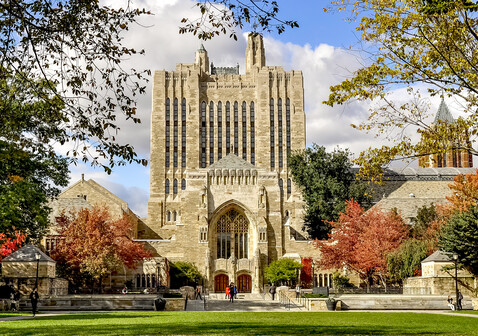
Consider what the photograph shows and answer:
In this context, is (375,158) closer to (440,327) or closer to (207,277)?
(440,327)

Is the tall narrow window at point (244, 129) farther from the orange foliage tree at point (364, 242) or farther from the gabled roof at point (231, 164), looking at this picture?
the orange foliage tree at point (364, 242)

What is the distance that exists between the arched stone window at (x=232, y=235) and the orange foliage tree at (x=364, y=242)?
7.92 metres

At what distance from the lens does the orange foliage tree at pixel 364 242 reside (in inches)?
1873

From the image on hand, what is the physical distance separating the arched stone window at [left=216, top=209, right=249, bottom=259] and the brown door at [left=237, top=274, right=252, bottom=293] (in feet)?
7.07

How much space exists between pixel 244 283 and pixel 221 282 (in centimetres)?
200

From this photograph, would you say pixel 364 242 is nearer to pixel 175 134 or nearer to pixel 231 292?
pixel 231 292

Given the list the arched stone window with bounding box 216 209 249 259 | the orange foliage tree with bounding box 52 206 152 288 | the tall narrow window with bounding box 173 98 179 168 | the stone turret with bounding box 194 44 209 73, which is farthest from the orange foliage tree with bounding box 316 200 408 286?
the stone turret with bounding box 194 44 209 73

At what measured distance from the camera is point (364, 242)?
48.4m

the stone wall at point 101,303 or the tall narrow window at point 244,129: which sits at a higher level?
the tall narrow window at point 244,129

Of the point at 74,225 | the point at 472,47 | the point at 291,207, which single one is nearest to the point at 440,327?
the point at 472,47

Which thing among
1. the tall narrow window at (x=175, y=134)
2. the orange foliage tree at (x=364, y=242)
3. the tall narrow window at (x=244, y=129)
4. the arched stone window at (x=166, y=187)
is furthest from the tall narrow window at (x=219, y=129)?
the orange foliage tree at (x=364, y=242)

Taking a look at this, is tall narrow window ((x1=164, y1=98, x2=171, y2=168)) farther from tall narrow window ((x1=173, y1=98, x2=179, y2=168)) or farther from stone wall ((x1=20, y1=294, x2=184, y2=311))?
stone wall ((x1=20, y1=294, x2=184, y2=311))

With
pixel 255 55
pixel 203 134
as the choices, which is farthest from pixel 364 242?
pixel 255 55

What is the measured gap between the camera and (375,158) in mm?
17609
